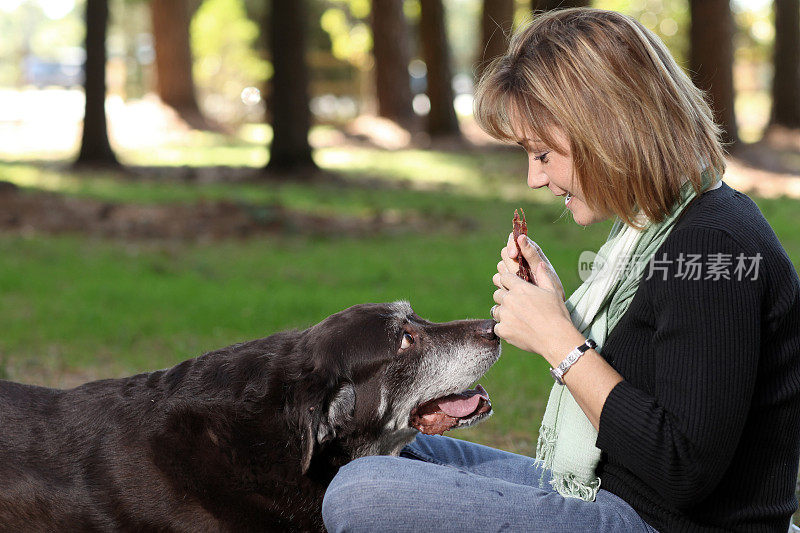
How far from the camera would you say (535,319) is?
9.59 ft

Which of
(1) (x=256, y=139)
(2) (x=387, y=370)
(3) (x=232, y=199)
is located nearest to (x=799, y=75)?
(1) (x=256, y=139)

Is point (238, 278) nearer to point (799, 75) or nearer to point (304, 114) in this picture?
point (304, 114)

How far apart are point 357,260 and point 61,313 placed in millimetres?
3854

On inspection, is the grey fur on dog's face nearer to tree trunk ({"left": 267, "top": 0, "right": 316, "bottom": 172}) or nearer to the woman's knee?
the woman's knee

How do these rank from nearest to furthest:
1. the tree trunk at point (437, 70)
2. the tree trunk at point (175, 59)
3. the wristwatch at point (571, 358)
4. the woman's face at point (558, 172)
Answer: the wristwatch at point (571, 358) < the woman's face at point (558, 172) < the tree trunk at point (437, 70) < the tree trunk at point (175, 59)

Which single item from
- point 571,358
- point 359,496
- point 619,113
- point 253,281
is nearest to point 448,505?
point 359,496

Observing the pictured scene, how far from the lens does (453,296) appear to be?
373 inches

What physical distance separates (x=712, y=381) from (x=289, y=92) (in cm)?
1631

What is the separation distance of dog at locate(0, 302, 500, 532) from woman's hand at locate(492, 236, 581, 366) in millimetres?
824

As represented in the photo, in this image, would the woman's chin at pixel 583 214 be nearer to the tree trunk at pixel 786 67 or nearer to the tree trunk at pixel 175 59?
the tree trunk at pixel 786 67

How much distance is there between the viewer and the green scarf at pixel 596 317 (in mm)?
2994

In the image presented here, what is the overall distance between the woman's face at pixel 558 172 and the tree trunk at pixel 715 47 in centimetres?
1730

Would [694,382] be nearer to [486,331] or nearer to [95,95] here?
[486,331]

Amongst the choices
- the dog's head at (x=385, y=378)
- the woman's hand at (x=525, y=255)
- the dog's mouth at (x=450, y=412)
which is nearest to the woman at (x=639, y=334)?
the woman's hand at (x=525, y=255)
